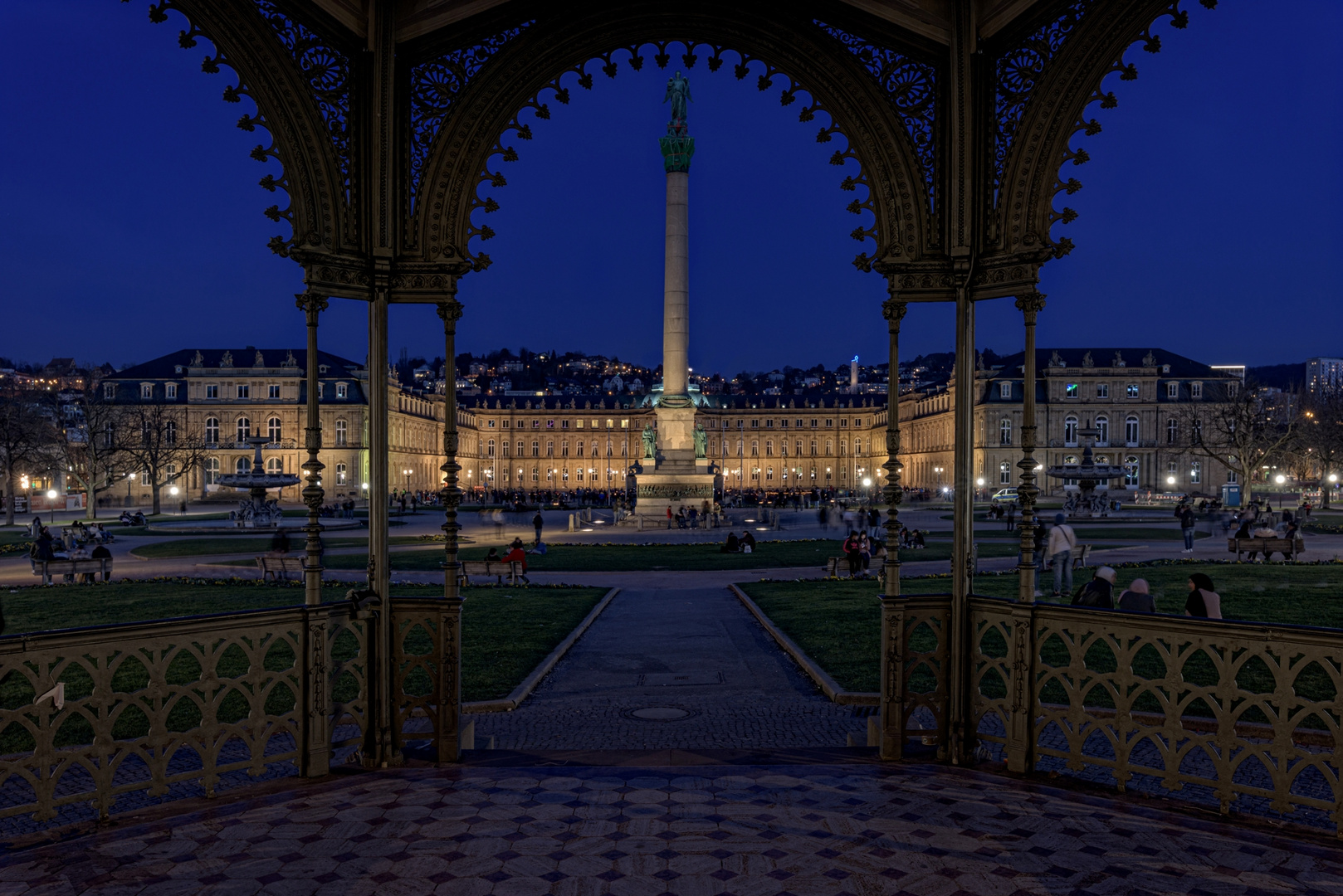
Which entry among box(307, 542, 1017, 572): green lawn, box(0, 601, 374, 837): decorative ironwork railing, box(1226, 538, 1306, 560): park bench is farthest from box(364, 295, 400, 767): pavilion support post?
box(1226, 538, 1306, 560): park bench

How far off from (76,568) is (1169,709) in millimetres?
21989

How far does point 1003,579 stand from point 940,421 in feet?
251

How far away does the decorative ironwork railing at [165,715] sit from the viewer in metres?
4.90

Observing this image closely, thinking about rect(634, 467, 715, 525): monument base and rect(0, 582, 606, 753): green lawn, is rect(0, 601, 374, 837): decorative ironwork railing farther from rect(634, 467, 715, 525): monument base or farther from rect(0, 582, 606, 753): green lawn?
rect(634, 467, 715, 525): monument base

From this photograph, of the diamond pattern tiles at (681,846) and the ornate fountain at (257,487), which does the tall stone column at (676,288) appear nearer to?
the ornate fountain at (257,487)

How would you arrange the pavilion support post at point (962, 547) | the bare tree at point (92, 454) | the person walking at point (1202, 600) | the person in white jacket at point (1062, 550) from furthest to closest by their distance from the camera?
the bare tree at point (92, 454), the person in white jacket at point (1062, 550), the person walking at point (1202, 600), the pavilion support post at point (962, 547)

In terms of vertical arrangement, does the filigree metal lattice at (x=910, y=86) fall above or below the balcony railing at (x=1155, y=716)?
above

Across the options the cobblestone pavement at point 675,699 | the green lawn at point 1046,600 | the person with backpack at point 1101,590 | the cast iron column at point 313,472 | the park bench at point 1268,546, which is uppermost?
the cast iron column at point 313,472

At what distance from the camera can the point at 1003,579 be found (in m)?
18.9

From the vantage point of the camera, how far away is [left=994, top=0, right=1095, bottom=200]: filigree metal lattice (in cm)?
634

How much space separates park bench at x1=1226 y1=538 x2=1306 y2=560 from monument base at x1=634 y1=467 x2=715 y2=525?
22459 millimetres

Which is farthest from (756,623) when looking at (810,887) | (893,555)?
(810,887)

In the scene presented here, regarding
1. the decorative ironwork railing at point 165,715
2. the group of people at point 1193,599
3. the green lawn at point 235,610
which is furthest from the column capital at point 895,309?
the green lawn at point 235,610

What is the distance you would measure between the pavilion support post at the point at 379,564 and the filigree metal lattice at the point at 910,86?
170 inches
